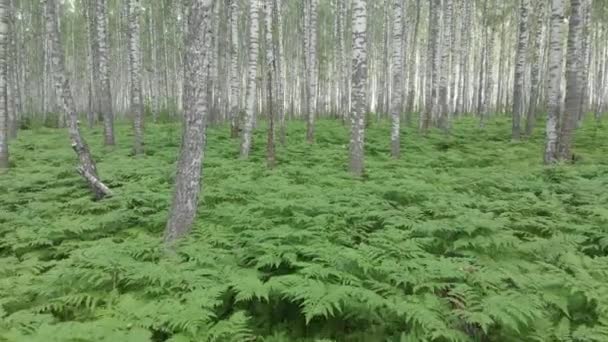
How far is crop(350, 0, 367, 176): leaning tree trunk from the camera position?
9.66m

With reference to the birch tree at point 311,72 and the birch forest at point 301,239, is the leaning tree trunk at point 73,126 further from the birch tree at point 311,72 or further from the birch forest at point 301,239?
the birch tree at point 311,72

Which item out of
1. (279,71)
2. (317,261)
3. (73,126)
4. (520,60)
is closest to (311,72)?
(279,71)

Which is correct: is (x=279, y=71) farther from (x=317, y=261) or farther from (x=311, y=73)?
(x=317, y=261)

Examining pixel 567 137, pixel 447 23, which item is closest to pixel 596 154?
pixel 567 137

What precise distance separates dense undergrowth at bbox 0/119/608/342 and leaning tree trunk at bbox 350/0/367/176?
99cm

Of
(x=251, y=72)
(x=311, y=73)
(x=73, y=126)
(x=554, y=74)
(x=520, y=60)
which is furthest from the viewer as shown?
(x=311, y=73)

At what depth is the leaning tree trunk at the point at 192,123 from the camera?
210 inches

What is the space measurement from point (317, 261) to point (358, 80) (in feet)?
19.7

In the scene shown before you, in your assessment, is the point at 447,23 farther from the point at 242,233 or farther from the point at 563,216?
the point at 242,233

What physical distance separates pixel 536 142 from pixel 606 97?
23.1 meters

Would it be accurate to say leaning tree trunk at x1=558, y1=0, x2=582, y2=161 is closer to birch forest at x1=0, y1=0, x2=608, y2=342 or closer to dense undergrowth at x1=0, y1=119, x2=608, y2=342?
birch forest at x1=0, y1=0, x2=608, y2=342

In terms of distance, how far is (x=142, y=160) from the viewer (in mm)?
11461

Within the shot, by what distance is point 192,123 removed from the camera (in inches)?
216

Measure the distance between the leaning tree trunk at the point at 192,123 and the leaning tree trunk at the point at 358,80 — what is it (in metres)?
4.94
